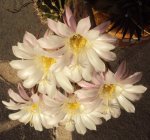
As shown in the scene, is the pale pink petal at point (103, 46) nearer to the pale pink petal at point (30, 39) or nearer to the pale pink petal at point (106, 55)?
the pale pink petal at point (106, 55)

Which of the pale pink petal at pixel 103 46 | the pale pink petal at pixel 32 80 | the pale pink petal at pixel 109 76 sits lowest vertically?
the pale pink petal at pixel 109 76

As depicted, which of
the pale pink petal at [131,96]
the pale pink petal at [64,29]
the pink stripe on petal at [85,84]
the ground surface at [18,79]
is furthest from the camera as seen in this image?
the ground surface at [18,79]

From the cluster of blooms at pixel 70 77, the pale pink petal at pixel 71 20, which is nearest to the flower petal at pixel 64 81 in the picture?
the cluster of blooms at pixel 70 77

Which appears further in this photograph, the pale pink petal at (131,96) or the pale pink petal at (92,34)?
the pale pink petal at (131,96)

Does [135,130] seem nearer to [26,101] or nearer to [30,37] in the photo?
[26,101]

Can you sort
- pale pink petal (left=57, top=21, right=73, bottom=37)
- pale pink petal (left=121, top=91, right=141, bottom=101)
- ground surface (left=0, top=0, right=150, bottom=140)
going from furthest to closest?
ground surface (left=0, top=0, right=150, bottom=140), pale pink petal (left=121, top=91, right=141, bottom=101), pale pink petal (left=57, top=21, right=73, bottom=37)

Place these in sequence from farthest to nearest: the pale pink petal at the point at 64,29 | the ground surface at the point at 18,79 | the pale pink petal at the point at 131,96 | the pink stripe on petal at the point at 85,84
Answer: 1. the ground surface at the point at 18,79
2. the pale pink petal at the point at 131,96
3. the pink stripe on petal at the point at 85,84
4. the pale pink petal at the point at 64,29

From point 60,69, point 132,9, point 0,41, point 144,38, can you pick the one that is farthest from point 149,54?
point 60,69

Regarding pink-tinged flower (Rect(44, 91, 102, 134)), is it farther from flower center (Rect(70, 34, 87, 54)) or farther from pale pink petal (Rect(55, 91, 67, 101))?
flower center (Rect(70, 34, 87, 54))

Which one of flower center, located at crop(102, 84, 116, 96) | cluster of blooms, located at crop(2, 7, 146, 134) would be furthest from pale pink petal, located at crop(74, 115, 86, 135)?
flower center, located at crop(102, 84, 116, 96)
